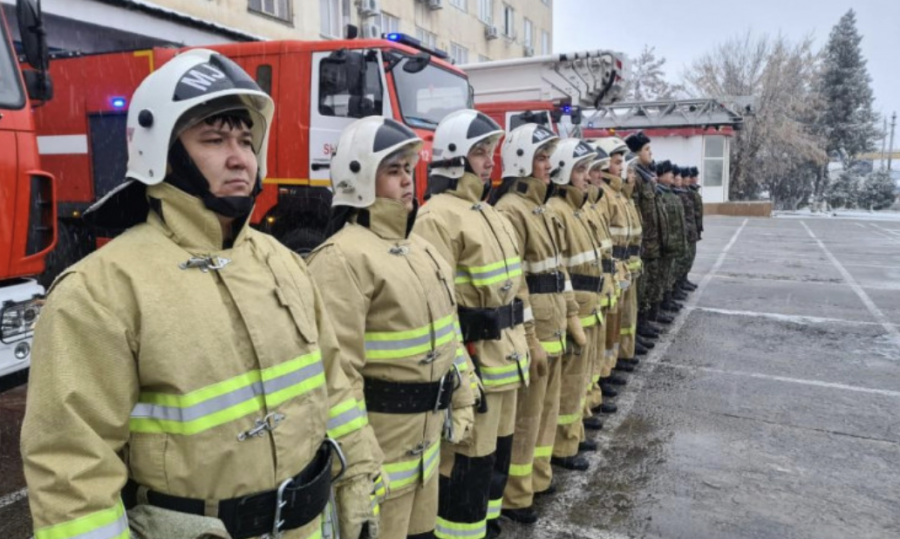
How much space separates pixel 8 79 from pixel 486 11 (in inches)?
951

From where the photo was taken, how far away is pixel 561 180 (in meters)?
4.62

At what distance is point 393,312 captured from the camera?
2.40 metres

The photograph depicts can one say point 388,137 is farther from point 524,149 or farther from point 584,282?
point 584,282

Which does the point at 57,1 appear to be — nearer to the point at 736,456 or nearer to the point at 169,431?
the point at 169,431

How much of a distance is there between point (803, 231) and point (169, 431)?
25376mm

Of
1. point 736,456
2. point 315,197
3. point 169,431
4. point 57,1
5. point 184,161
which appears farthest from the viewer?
point 57,1

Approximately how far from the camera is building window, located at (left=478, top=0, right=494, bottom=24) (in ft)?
83.5

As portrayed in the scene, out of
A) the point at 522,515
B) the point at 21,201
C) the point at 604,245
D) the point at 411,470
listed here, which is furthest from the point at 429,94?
the point at 411,470

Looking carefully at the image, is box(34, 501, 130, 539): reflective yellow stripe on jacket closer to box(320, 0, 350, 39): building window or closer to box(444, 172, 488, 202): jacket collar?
box(444, 172, 488, 202): jacket collar

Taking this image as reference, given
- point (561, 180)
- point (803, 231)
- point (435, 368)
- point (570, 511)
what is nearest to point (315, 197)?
point (561, 180)

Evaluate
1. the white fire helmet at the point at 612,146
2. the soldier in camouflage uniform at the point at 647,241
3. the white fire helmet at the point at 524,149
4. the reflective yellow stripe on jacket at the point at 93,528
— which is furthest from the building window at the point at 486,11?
the reflective yellow stripe on jacket at the point at 93,528

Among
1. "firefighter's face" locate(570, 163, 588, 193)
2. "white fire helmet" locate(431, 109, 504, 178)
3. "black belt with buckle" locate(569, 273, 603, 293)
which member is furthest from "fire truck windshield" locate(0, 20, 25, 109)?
"black belt with buckle" locate(569, 273, 603, 293)

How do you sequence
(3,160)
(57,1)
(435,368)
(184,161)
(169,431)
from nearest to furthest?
(169,431) → (184,161) → (435,368) → (3,160) → (57,1)

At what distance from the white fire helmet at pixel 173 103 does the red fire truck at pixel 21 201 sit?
2.50 m
